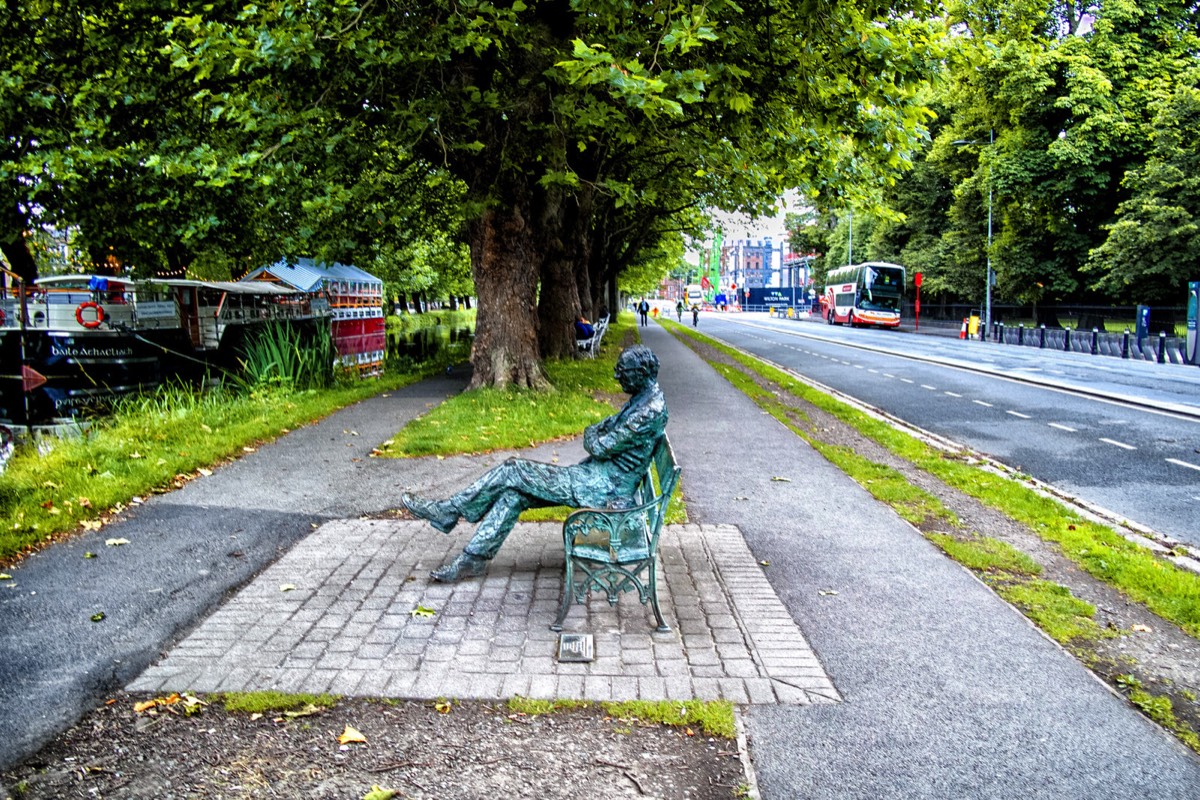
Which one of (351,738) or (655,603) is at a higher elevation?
(655,603)

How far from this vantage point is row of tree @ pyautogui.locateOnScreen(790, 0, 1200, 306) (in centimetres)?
3089

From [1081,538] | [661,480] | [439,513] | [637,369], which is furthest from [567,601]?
[1081,538]

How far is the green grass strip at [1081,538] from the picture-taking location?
5.11 metres

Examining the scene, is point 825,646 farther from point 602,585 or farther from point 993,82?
point 993,82

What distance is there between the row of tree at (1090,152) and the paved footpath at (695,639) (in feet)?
82.0

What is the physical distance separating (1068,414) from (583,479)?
11545 mm

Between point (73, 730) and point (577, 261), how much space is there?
22.4 m

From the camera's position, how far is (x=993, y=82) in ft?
124

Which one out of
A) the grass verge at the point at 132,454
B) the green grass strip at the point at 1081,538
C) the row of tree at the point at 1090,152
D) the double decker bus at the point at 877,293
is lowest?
the green grass strip at the point at 1081,538

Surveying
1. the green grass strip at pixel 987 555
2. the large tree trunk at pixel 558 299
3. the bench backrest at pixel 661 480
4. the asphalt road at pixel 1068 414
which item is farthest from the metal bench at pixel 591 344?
the bench backrest at pixel 661 480

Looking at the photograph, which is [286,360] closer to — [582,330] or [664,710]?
[582,330]

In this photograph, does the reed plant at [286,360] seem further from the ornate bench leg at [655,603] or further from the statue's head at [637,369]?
the ornate bench leg at [655,603]

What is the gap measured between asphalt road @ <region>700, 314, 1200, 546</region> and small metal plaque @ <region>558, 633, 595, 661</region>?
526cm

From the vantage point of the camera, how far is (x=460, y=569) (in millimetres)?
5066
